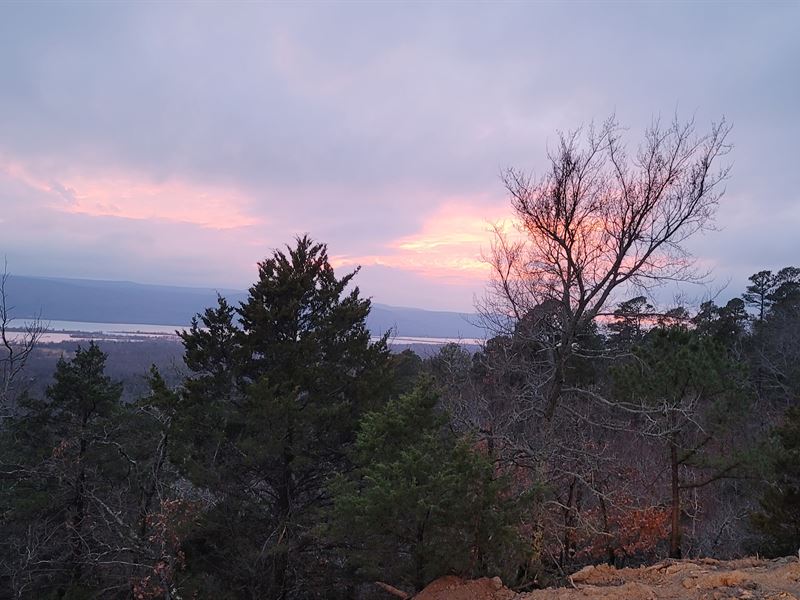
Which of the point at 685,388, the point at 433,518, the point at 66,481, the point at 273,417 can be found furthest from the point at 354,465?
the point at 66,481

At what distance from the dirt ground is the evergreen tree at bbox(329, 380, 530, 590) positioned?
12.7 inches

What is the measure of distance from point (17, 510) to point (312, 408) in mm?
8380

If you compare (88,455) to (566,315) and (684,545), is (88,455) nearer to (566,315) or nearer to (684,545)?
(566,315)

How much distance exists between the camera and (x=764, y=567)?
5215 mm

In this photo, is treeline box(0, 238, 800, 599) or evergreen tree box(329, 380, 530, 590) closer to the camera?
evergreen tree box(329, 380, 530, 590)

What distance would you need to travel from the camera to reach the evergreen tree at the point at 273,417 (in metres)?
9.43

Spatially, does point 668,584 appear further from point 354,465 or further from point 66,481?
point 66,481

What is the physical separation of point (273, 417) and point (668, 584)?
267 inches

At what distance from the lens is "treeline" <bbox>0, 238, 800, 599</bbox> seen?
5.99 metres

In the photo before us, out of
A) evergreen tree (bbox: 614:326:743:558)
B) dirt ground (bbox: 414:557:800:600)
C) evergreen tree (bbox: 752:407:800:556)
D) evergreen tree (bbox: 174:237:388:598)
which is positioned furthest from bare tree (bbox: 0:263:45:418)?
evergreen tree (bbox: 752:407:800:556)

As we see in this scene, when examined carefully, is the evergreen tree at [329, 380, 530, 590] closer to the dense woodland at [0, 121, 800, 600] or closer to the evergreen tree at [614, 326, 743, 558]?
the dense woodland at [0, 121, 800, 600]

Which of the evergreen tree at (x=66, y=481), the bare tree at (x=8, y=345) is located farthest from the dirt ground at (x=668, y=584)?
the bare tree at (x=8, y=345)

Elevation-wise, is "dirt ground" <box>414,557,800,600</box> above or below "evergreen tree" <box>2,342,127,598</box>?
above

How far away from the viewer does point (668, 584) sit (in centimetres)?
466
